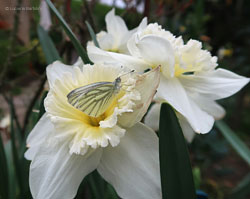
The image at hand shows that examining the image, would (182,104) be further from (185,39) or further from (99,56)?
(185,39)

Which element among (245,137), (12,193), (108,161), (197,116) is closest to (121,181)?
(108,161)

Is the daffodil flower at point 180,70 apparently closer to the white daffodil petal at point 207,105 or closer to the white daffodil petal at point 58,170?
the white daffodil petal at point 207,105

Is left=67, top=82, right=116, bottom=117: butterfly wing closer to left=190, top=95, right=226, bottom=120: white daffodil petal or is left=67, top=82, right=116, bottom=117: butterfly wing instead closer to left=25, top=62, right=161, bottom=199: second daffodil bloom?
left=25, top=62, right=161, bottom=199: second daffodil bloom

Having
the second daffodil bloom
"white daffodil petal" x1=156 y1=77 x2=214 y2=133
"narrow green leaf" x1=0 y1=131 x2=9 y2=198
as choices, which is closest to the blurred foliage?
"narrow green leaf" x1=0 y1=131 x2=9 y2=198

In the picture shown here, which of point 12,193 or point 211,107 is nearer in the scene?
point 211,107

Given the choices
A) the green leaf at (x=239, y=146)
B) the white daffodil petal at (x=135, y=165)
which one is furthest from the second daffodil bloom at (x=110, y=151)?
the green leaf at (x=239, y=146)

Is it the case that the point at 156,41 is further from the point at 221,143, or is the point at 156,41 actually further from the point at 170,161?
the point at 221,143
